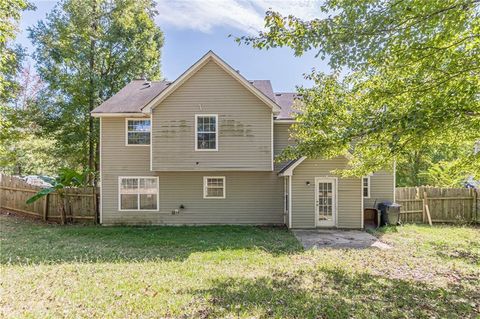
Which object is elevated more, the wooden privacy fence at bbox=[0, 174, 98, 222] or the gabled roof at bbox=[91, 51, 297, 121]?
the gabled roof at bbox=[91, 51, 297, 121]

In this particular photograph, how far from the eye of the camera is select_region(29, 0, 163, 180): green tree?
19953 mm

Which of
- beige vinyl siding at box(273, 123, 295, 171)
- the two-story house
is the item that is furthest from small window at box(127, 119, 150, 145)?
beige vinyl siding at box(273, 123, 295, 171)

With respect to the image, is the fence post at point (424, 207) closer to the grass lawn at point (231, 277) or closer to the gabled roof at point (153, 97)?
the grass lawn at point (231, 277)

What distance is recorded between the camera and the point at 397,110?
5508 mm

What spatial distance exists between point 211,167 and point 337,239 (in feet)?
19.1

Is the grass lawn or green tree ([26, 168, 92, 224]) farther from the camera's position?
green tree ([26, 168, 92, 224])

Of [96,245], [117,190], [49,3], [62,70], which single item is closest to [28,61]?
[62,70]

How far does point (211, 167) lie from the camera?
12688 mm

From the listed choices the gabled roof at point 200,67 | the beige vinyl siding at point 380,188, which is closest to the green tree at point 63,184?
the gabled roof at point 200,67

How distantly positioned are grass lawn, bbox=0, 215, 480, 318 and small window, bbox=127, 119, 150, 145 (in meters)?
4.68

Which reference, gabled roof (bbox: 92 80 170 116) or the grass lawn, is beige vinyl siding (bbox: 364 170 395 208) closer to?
the grass lawn

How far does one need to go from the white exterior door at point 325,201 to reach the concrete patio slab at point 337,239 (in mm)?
585

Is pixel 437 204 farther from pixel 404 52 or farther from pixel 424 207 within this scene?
pixel 404 52

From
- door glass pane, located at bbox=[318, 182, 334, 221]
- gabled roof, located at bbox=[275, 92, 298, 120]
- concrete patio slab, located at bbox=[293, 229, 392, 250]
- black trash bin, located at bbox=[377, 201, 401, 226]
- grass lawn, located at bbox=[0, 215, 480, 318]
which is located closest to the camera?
grass lawn, located at bbox=[0, 215, 480, 318]
